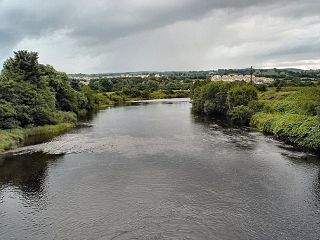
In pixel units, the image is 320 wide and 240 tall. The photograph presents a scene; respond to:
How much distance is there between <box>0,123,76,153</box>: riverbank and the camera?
44.4 m

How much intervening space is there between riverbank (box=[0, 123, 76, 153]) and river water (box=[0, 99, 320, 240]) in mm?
2378

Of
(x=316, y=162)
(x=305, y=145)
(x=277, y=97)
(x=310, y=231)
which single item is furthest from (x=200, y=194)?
(x=277, y=97)

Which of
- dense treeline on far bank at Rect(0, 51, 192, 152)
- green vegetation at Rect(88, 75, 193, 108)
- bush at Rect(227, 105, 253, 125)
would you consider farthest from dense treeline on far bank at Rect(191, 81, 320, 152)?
green vegetation at Rect(88, 75, 193, 108)

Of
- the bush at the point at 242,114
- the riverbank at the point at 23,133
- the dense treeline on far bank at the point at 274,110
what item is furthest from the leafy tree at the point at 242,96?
the riverbank at the point at 23,133

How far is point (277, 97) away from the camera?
73.2 metres

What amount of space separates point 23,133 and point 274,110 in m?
38.9

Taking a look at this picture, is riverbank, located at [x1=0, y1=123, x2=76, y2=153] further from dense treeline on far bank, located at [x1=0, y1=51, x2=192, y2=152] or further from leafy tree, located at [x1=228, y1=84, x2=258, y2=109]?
leafy tree, located at [x1=228, y1=84, x2=258, y2=109]

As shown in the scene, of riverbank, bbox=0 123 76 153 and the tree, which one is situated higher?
the tree

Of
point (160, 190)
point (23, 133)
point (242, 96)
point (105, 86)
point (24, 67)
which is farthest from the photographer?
point (105, 86)

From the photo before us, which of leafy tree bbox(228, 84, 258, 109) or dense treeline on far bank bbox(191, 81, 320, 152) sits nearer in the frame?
dense treeline on far bank bbox(191, 81, 320, 152)

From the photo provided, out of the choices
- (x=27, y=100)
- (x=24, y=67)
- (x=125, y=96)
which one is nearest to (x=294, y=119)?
(x=27, y=100)

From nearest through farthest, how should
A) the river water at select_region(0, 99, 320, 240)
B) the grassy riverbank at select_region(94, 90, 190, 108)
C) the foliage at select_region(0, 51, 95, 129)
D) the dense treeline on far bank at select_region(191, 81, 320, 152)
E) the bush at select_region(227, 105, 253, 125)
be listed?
the river water at select_region(0, 99, 320, 240)
the dense treeline on far bank at select_region(191, 81, 320, 152)
the foliage at select_region(0, 51, 95, 129)
the bush at select_region(227, 105, 253, 125)
the grassy riverbank at select_region(94, 90, 190, 108)

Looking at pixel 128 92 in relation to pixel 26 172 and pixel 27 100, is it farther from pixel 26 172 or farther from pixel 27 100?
pixel 26 172

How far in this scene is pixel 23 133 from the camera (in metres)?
51.7
